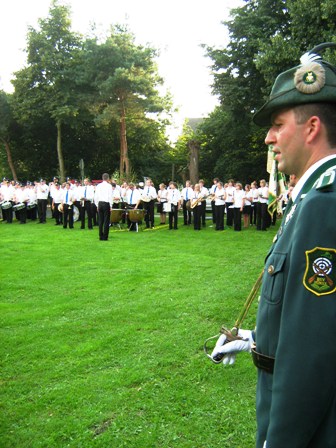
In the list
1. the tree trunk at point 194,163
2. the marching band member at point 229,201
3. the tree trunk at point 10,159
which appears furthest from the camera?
the tree trunk at point 10,159

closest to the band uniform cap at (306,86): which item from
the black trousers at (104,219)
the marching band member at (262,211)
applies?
the black trousers at (104,219)

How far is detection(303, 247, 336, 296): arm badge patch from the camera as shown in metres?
1.46

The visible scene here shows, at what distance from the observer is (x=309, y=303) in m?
1.47

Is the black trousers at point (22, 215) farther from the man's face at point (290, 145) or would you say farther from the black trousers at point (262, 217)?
the man's face at point (290, 145)

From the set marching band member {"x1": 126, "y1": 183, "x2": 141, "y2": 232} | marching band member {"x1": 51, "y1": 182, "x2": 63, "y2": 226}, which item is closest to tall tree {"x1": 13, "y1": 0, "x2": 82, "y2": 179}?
marching band member {"x1": 51, "y1": 182, "x2": 63, "y2": 226}

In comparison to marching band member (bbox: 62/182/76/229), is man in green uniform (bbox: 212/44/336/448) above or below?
below

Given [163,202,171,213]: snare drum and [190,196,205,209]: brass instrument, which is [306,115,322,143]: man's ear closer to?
[190,196,205,209]: brass instrument

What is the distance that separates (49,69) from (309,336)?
42.6m

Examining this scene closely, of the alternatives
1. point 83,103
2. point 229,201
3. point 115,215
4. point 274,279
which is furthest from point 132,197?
point 274,279

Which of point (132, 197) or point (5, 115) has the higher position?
point (5, 115)

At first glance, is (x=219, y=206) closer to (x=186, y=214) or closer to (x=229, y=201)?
(x=229, y=201)

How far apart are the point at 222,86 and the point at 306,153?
2808cm

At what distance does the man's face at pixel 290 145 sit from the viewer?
68.8 inches

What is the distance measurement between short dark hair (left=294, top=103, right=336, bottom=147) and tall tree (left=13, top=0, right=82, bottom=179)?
3916 cm
